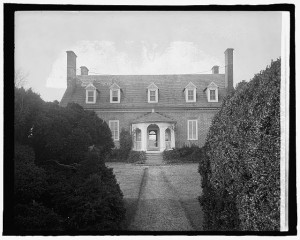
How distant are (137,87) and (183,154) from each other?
62.2 inches

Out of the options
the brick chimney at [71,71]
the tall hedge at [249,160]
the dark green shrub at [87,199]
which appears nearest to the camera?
the tall hedge at [249,160]

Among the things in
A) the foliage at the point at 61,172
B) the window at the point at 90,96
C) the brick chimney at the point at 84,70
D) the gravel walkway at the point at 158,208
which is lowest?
the gravel walkway at the point at 158,208

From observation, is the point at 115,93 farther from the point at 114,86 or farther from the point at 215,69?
the point at 215,69

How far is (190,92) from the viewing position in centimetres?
647

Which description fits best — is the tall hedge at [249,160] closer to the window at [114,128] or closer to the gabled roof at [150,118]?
the gabled roof at [150,118]

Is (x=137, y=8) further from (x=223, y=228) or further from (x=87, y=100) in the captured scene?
(x=223, y=228)

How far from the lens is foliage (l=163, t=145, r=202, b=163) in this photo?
16.8 ft

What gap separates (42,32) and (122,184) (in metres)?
2.95

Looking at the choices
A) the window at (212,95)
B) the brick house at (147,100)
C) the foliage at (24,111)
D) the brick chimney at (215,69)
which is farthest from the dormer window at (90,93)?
the window at (212,95)

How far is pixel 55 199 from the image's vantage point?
4238 mm

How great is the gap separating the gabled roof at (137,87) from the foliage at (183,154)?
98 cm

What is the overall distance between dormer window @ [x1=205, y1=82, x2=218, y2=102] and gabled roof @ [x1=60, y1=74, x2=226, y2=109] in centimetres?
9

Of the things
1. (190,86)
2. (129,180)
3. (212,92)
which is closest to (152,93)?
(190,86)

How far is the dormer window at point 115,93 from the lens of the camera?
5.47m
